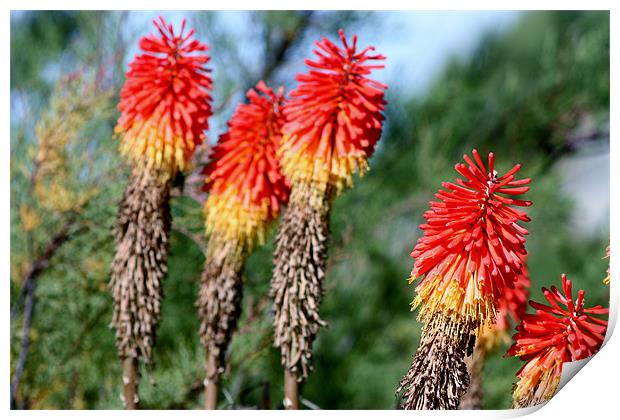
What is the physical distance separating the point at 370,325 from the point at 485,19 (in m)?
0.77

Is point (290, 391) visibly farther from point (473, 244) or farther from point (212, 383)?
point (473, 244)

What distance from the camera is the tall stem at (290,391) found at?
1255 millimetres

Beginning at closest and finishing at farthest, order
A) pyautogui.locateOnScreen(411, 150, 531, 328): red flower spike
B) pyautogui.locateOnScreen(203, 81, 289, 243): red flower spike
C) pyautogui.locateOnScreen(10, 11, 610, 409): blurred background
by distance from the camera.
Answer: pyautogui.locateOnScreen(411, 150, 531, 328): red flower spike → pyautogui.locateOnScreen(203, 81, 289, 243): red flower spike → pyautogui.locateOnScreen(10, 11, 610, 409): blurred background

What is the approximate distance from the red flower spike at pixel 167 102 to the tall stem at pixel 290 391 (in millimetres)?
347

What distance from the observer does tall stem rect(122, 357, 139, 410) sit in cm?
129

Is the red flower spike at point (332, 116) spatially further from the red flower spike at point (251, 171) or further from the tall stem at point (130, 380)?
the tall stem at point (130, 380)

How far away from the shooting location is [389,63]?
1376 millimetres

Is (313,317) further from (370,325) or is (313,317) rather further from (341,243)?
(370,325)

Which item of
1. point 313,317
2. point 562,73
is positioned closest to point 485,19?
point 562,73

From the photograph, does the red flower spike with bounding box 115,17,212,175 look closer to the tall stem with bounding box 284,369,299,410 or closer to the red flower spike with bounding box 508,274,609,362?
the tall stem with bounding box 284,369,299,410

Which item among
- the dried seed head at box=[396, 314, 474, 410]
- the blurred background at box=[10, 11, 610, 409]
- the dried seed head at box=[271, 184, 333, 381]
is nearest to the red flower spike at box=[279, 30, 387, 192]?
the dried seed head at box=[271, 184, 333, 381]

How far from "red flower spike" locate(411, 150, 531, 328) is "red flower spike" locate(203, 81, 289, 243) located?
245 mm

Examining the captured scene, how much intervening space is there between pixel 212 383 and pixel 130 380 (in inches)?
4.9

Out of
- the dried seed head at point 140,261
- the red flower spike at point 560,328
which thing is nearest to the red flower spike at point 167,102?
the dried seed head at point 140,261
